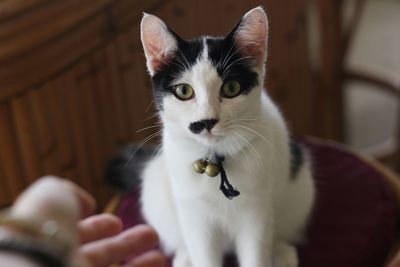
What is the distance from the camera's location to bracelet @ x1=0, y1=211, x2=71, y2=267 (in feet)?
1.48

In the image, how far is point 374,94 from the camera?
216 cm

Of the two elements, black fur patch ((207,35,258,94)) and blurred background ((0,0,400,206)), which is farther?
blurred background ((0,0,400,206))

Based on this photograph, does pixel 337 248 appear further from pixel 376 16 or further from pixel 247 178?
pixel 376 16

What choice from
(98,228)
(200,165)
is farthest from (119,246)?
(200,165)

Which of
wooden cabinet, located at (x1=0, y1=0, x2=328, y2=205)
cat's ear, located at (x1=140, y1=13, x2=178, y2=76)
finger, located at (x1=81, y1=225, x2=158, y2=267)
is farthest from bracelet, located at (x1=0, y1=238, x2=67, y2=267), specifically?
wooden cabinet, located at (x1=0, y1=0, x2=328, y2=205)

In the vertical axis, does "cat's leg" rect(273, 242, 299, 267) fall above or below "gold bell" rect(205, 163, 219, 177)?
below

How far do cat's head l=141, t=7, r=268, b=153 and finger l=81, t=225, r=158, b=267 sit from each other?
0.16 m

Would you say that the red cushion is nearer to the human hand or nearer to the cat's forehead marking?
the human hand

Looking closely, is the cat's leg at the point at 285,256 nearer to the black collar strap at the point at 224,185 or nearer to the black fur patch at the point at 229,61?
the black collar strap at the point at 224,185

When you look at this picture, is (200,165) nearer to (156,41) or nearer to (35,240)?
(156,41)

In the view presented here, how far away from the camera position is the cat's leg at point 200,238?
0.82 metres

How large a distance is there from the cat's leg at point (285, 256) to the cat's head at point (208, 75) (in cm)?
29

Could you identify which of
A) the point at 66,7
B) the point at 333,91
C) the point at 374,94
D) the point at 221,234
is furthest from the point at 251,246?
the point at 374,94

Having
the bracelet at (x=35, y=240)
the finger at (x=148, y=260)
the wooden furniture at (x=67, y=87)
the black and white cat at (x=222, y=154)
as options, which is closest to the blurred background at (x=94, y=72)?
the wooden furniture at (x=67, y=87)
